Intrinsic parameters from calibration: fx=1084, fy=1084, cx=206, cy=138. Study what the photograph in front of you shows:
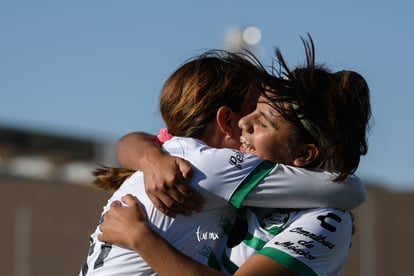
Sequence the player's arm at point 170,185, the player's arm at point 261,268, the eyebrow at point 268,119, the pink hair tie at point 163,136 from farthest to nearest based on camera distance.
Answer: the pink hair tie at point 163,136 → the eyebrow at point 268,119 → the player's arm at point 170,185 → the player's arm at point 261,268

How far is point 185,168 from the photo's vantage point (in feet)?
10.6

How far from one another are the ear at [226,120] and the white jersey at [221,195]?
0.15 metres

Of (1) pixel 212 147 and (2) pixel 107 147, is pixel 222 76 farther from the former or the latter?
(2) pixel 107 147

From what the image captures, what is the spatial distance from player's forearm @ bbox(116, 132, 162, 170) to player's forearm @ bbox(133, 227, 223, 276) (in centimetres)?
28

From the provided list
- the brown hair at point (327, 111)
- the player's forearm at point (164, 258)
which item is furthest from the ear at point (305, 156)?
the player's forearm at point (164, 258)

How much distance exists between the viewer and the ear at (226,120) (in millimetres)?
3457

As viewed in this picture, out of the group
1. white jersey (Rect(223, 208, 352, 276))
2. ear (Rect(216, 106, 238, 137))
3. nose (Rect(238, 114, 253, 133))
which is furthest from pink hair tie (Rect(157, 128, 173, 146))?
white jersey (Rect(223, 208, 352, 276))

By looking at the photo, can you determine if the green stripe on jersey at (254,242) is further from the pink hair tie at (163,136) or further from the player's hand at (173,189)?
the pink hair tie at (163,136)

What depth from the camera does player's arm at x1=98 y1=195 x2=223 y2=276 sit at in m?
3.14

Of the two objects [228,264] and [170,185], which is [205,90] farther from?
[228,264]

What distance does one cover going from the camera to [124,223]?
3277 millimetres

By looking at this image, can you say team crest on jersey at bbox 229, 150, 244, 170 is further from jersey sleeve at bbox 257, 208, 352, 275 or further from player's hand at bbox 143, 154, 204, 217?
jersey sleeve at bbox 257, 208, 352, 275

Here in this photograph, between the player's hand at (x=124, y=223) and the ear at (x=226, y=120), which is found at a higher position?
the ear at (x=226, y=120)

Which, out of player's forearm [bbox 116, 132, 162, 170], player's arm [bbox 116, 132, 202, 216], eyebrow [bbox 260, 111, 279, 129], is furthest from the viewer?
player's forearm [bbox 116, 132, 162, 170]
